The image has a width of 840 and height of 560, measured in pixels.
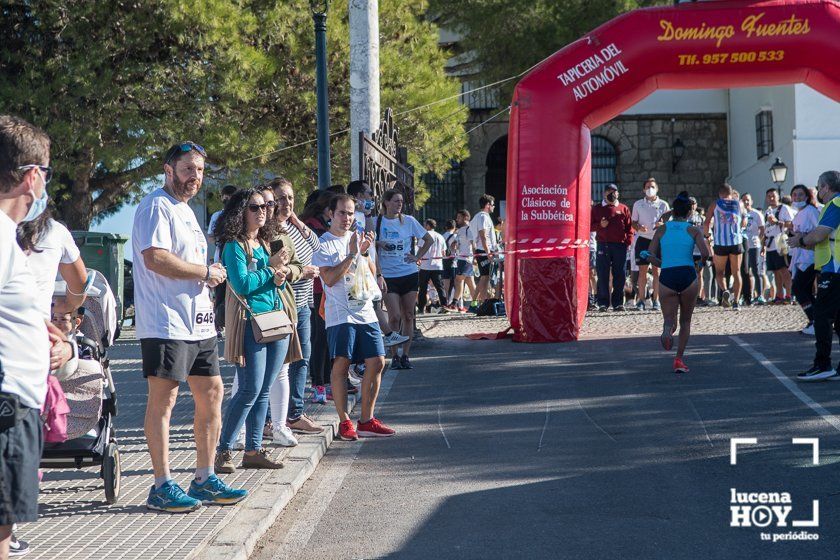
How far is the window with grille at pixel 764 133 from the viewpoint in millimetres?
31188

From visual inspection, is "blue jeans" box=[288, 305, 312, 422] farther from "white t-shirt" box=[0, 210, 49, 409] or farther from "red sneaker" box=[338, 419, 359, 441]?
"white t-shirt" box=[0, 210, 49, 409]

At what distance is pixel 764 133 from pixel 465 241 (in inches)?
552

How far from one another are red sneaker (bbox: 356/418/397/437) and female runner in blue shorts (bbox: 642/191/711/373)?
3697 millimetres

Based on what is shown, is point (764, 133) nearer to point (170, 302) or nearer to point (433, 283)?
point (433, 283)

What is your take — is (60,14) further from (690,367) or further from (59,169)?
(690,367)

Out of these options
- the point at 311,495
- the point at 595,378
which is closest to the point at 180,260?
the point at 311,495

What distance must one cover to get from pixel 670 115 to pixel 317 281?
2620 cm

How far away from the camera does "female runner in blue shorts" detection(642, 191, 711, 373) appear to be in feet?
36.9

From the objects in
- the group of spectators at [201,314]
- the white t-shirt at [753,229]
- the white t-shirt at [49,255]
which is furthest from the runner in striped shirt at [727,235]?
the white t-shirt at [49,255]

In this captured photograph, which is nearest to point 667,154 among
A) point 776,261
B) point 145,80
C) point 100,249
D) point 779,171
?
point 779,171

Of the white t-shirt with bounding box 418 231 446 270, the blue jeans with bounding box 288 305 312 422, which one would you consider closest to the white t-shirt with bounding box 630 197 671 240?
the white t-shirt with bounding box 418 231 446 270

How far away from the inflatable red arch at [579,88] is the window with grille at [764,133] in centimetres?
1778

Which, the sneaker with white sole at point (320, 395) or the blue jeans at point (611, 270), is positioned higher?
the blue jeans at point (611, 270)

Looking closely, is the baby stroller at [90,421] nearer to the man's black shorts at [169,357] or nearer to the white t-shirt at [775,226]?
the man's black shorts at [169,357]
